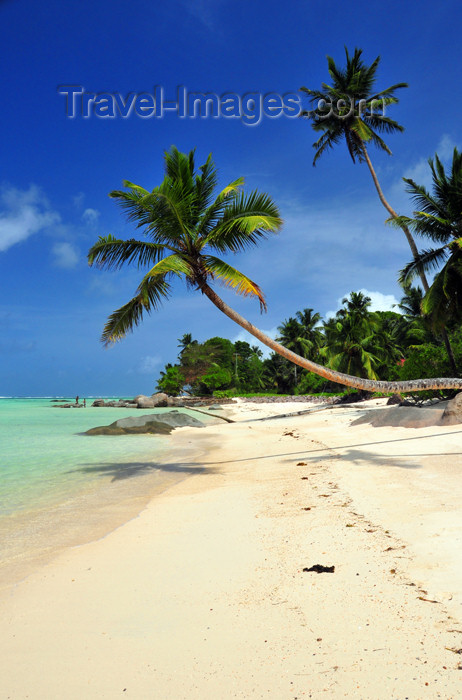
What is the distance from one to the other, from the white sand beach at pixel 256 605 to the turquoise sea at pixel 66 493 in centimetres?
52

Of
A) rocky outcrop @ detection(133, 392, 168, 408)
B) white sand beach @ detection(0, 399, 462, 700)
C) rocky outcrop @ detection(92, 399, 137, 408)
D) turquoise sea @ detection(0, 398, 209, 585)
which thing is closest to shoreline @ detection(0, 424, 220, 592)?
turquoise sea @ detection(0, 398, 209, 585)

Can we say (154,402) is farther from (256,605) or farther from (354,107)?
(256,605)

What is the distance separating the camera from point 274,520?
15.7 ft

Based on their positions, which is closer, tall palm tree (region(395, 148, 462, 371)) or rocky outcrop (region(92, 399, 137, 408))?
tall palm tree (region(395, 148, 462, 371))

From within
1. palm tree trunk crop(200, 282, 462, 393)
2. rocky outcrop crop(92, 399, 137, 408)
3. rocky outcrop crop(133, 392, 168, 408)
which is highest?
palm tree trunk crop(200, 282, 462, 393)

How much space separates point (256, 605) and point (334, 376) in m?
6.14

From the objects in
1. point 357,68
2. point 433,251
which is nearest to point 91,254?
point 433,251

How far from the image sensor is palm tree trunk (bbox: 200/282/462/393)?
8406mm

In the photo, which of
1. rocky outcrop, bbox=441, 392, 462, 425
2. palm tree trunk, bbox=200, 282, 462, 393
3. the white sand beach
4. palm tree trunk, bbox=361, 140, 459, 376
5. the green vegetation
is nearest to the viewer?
the white sand beach

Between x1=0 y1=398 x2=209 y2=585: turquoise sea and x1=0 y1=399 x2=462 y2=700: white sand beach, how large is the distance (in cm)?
52

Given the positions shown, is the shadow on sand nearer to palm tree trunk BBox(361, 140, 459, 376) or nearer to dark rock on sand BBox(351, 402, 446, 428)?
dark rock on sand BBox(351, 402, 446, 428)

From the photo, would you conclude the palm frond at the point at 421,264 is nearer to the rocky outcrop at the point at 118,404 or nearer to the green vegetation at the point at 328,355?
the green vegetation at the point at 328,355

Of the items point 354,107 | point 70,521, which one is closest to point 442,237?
point 354,107

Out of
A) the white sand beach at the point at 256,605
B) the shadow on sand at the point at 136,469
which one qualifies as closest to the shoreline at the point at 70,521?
the white sand beach at the point at 256,605
